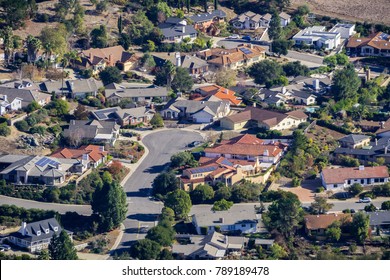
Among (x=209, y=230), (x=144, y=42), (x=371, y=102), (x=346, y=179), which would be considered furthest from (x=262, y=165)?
(x=144, y=42)

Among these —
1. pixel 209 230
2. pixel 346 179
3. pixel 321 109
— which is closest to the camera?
pixel 209 230

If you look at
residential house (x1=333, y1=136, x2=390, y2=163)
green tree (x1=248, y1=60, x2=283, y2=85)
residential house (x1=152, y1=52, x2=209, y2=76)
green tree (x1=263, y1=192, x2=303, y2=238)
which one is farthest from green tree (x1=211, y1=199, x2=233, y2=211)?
residential house (x1=152, y1=52, x2=209, y2=76)

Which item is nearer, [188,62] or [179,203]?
[179,203]

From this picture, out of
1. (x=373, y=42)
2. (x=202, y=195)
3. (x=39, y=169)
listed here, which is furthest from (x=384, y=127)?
(x=39, y=169)

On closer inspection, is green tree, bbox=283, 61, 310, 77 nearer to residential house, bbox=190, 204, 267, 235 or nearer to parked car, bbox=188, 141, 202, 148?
parked car, bbox=188, 141, 202, 148

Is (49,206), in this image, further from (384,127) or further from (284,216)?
(384,127)

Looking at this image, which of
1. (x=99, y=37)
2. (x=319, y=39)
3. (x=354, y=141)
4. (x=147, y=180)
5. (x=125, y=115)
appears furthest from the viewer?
(x=319, y=39)

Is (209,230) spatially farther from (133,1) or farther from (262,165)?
(133,1)

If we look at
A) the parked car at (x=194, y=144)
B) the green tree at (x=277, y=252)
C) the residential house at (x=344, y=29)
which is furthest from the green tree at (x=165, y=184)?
the residential house at (x=344, y=29)
